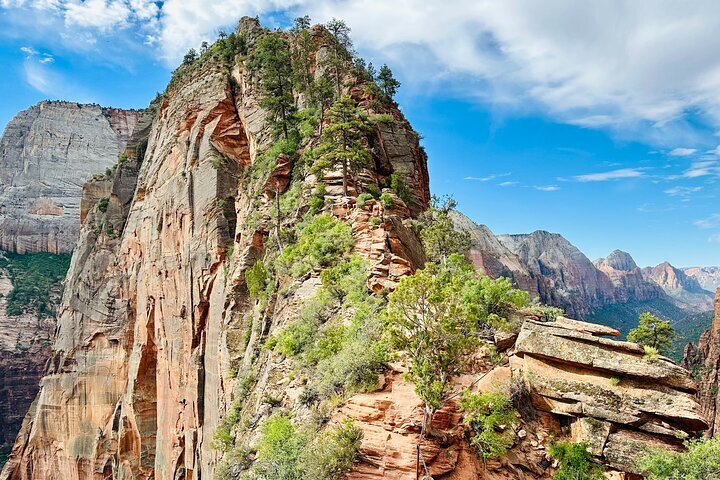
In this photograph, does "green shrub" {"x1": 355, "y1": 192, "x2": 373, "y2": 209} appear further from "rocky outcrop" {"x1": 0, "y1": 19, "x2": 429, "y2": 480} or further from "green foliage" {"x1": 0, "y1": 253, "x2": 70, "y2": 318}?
"green foliage" {"x1": 0, "y1": 253, "x2": 70, "y2": 318}

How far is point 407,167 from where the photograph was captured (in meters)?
38.4

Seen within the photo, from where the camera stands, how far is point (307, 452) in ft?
37.8

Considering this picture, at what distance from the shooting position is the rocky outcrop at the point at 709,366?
60.7 meters

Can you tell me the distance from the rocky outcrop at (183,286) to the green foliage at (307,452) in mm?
3087

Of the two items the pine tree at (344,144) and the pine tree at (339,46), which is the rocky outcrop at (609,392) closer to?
the pine tree at (344,144)

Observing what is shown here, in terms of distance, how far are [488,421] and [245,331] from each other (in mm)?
19497

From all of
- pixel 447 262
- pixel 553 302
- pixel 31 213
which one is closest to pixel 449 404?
pixel 447 262

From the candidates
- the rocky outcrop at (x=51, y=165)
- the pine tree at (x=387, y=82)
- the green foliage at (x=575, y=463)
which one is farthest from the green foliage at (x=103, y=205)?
the green foliage at (x=575, y=463)

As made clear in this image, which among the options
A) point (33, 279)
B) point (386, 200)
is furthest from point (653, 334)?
point (33, 279)

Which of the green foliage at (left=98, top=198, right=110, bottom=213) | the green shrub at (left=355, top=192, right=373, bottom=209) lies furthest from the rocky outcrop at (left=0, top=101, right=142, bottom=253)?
the green shrub at (left=355, top=192, right=373, bottom=209)

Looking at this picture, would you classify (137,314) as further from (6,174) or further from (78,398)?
(6,174)

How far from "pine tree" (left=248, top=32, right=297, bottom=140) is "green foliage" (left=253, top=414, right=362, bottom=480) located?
27.5 meters

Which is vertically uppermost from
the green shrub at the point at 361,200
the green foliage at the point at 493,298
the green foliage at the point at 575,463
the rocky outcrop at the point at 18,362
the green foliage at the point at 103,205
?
the green foliage at the point at 103,205

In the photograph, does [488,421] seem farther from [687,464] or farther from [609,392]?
[687,464]
